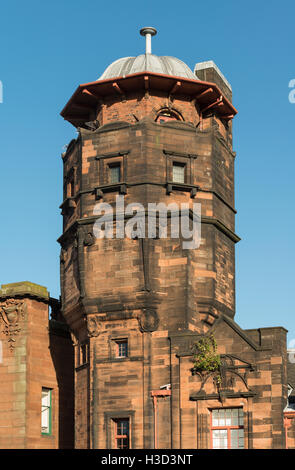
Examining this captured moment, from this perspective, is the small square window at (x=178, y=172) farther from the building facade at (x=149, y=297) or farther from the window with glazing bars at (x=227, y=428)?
the window with glazing bars at (x=227, y=428)

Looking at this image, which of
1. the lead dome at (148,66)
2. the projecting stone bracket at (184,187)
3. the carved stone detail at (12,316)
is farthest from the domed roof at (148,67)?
the carved stone detail at (12,316)

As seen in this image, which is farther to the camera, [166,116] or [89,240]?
[166,116]

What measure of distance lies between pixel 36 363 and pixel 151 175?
13.1m

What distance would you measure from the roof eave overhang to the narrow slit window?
643 inches

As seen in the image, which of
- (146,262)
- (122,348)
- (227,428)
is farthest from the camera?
(122,348)

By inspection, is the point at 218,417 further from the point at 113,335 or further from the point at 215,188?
the point at 215,188

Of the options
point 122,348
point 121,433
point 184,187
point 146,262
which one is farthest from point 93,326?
point 184,187

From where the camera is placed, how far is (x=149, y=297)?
52.9m

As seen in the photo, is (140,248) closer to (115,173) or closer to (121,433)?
(115,173)

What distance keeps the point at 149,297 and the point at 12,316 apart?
10.2 metres

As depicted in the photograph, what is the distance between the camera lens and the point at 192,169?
2194 inches

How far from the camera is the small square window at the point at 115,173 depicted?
55.6 m
